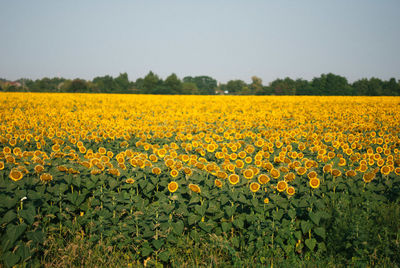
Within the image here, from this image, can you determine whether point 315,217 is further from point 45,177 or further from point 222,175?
point 45,177

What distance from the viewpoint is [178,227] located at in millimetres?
3414

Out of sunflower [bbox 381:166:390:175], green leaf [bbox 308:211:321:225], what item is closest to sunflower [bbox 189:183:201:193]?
green leaf [bbox 308:211:321:225]

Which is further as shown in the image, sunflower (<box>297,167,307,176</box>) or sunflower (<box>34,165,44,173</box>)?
sunflower (<box>297,167,307,176</box>)

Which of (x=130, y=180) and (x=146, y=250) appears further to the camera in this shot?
(x=130, y=180)

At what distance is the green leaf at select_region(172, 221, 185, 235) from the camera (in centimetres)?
338

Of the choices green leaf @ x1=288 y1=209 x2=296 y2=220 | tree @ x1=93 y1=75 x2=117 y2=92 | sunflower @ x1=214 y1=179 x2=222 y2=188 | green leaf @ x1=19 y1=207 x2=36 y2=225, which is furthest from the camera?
tree @ x1=93 y1=75 x2=117 y2=92

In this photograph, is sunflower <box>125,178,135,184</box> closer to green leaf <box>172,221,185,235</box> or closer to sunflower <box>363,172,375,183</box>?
green leaf <box>172,221,185,235</box>

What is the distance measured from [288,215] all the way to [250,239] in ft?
2.02

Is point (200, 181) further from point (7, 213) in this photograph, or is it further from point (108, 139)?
point (108, 139)

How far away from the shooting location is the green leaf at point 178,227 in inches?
133

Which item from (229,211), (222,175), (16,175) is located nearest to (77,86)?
(16,175)

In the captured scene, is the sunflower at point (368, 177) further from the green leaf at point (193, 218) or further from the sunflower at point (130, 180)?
the sunflower at point (130, 180)

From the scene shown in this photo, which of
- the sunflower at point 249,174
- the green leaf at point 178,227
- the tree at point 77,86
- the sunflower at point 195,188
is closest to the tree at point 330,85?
the tree at point 77,86

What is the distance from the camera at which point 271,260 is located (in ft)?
10.7
